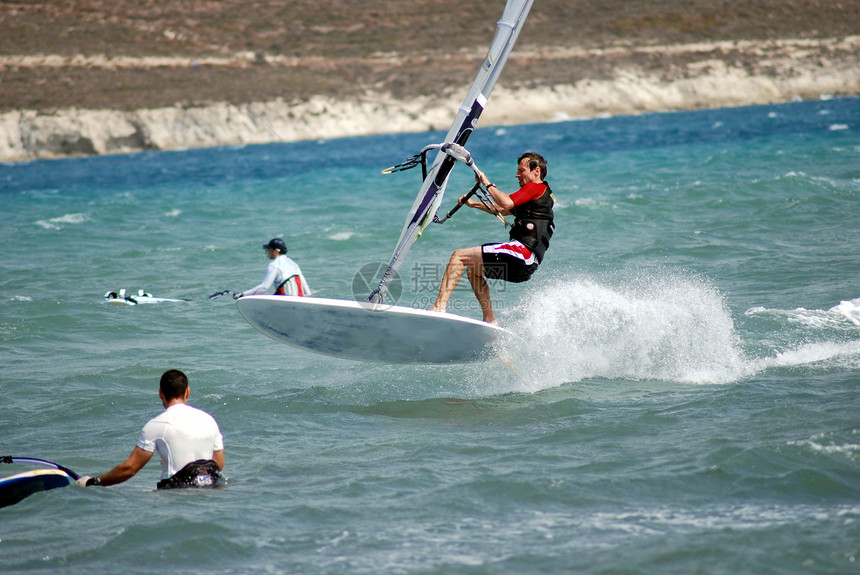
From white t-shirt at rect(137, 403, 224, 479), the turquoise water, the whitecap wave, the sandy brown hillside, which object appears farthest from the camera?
the sandy brown hillside

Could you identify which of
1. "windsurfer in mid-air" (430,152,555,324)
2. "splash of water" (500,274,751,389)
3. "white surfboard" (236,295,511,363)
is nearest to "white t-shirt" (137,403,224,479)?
"white surfboard" (236,295,511,363)

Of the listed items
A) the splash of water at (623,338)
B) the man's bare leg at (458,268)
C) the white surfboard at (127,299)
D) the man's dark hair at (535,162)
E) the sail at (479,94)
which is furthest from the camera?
the white surfboard at (127,299)

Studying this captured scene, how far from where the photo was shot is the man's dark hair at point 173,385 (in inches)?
221

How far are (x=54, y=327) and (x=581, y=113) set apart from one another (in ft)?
143

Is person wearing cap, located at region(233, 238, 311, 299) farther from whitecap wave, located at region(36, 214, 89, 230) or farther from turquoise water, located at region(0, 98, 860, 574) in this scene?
whitecap wave, located at region(36, 214, 89, 230)

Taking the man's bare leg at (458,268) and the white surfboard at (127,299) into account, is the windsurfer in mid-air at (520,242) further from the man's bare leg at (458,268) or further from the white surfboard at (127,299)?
the white surfboard at (127,299)

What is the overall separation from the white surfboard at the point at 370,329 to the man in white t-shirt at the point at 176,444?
2.57 meters

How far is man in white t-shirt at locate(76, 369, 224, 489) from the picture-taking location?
18.4ft

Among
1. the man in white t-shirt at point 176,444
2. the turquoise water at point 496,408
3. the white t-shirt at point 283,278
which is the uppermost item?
the white t-shirt at point 283,278

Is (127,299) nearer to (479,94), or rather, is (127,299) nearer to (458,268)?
(458,268)

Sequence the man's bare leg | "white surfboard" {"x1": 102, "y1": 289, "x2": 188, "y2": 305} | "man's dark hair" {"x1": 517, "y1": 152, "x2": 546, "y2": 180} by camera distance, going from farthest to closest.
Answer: "white surfboard" {"x1": 102, "y1": 289, "x2": 188, "y2": 305}, the man's bare leg, "man's dark hair" {"x1": 517, "y1": 152, "x2": 546, "y2": 180}

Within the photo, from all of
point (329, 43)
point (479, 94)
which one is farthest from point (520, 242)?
point (329, 43)

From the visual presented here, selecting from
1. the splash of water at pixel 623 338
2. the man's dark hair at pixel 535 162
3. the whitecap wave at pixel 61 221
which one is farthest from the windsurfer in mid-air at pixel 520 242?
the whitecap wave at pixel 61 221

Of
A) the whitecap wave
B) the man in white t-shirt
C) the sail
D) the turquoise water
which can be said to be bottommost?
the turquoise water
